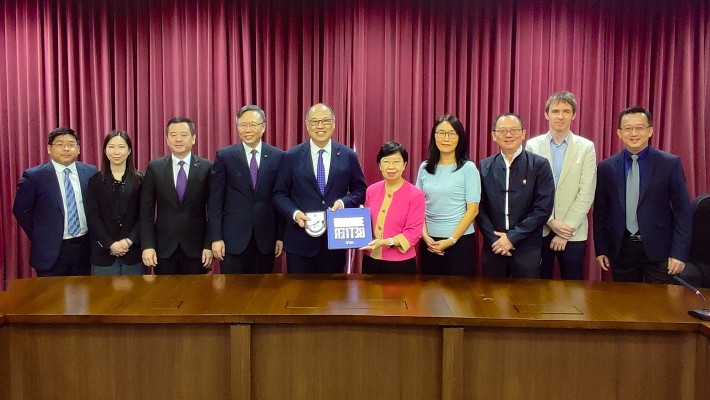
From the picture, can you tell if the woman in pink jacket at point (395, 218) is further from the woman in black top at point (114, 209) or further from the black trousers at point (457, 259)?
the woman in black top at point (114, 209)

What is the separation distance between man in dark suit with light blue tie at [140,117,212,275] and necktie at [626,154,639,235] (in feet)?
7.85

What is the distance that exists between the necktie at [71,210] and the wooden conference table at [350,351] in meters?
1.17

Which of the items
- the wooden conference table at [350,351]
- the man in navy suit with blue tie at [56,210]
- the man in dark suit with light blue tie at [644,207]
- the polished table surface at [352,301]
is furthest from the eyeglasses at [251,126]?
the man in dark suit with light blue tie at [644,207]

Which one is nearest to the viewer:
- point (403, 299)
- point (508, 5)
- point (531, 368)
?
point (531, 368)

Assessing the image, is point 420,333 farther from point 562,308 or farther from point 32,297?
point 32,297

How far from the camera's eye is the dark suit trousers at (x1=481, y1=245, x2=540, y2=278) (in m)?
2.83

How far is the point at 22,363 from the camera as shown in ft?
6.15

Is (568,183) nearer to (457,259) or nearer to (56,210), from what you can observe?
(457,259)

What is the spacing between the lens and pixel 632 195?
2955mm

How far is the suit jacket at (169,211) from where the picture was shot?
9.69 ft

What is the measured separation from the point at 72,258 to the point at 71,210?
0.94ft

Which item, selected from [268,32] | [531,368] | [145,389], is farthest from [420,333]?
[268,32]

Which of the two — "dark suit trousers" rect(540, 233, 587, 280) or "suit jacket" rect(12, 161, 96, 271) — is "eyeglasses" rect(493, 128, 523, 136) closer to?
"dark suit trousers" rect(540, 233, 587, 280)

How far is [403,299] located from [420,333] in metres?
0.20
